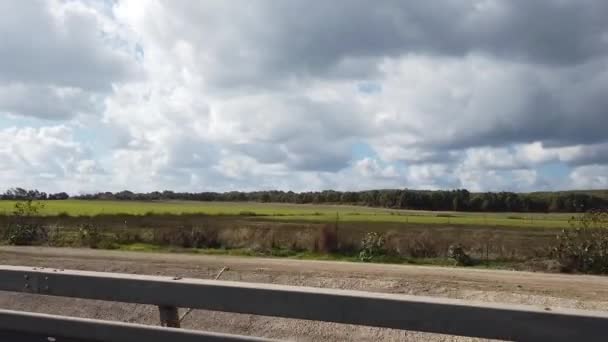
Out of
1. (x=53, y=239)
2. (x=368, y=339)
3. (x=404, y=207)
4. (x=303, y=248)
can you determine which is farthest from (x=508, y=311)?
(x=404, y=207)

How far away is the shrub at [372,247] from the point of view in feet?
85.8

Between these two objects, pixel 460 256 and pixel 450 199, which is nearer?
pixel 460 256

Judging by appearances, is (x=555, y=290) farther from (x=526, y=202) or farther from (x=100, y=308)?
(x=526, y=202)

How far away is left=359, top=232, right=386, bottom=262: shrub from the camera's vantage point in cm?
2615

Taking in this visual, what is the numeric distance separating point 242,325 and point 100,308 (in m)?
3.04

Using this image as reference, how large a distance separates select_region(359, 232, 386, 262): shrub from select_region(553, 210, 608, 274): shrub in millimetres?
6729

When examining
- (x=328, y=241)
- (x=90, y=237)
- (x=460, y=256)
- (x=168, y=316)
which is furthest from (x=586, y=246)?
(x=90, y=237)

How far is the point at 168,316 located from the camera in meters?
5.47

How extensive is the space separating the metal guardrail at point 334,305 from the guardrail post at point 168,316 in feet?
0.31

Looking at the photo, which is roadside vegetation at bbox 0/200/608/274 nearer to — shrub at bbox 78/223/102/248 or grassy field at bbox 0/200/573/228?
shrub at bbox 78/223/102/248

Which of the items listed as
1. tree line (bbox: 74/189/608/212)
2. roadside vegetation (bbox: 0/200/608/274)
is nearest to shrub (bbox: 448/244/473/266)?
roadside vegetation (bbox: 0/200/608/274)

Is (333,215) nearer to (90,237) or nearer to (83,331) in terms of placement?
(90,237)

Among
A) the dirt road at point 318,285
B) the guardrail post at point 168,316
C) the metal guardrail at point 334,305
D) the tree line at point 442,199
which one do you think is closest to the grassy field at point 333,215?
the tree line at point 442,199

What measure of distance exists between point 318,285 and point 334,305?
431 inches
